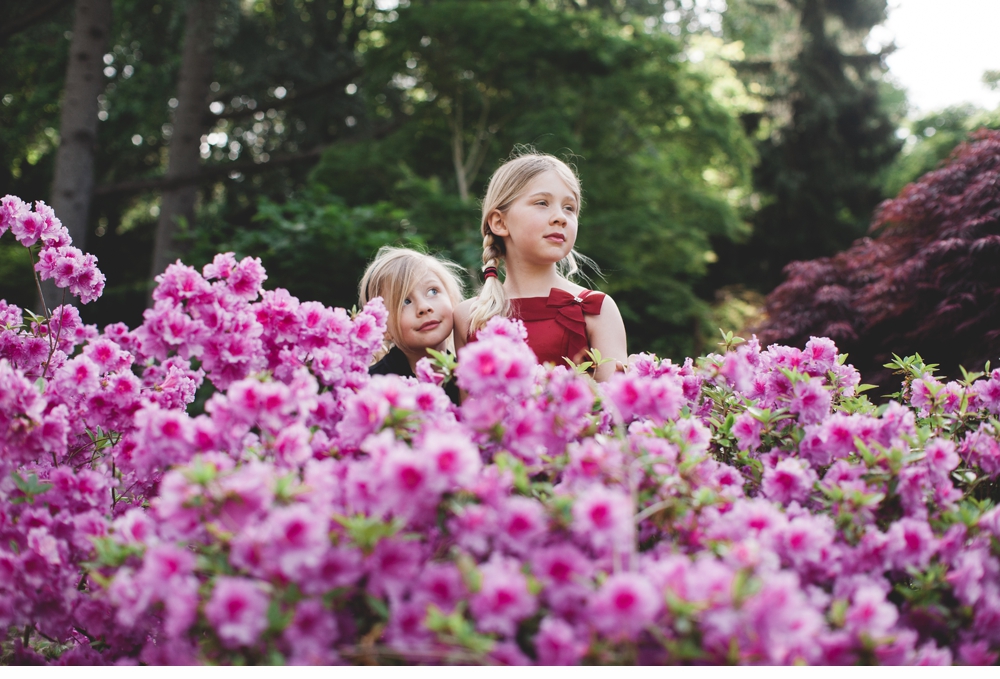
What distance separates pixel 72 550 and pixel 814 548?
64.8 inches

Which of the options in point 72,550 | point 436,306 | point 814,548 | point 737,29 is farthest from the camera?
point 737,29

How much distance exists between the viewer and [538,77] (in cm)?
983

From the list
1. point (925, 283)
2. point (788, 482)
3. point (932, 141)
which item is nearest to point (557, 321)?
point (788, 482)

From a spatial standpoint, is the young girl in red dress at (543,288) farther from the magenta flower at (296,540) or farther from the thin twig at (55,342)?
the magenta flower at (296,540)

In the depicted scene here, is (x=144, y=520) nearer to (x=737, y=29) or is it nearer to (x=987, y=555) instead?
(x=987, y=555)

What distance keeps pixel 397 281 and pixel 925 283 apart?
135 inches

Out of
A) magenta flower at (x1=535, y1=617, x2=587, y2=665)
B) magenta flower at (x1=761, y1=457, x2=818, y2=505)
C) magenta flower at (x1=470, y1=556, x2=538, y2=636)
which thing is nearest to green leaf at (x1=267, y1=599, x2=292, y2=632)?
magenta flower at (x1=470, y1=556, x2=538, y2=636)

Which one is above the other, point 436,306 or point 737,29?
point 737,29

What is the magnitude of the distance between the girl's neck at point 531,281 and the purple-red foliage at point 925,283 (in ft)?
9.07

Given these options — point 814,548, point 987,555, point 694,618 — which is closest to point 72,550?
point 694,618

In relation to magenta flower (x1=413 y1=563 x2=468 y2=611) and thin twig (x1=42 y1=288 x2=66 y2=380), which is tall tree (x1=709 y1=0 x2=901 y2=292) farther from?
magenta flower (x1=413 y1=563 x2=468 y2=611)

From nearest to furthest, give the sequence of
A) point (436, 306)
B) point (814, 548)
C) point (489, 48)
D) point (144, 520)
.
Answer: point (814, 548) → point (144, 520) → point (436, 306) → point (489, 48)

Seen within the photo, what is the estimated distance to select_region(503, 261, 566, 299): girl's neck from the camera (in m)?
2.76

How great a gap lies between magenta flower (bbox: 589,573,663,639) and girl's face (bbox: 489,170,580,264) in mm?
1744
